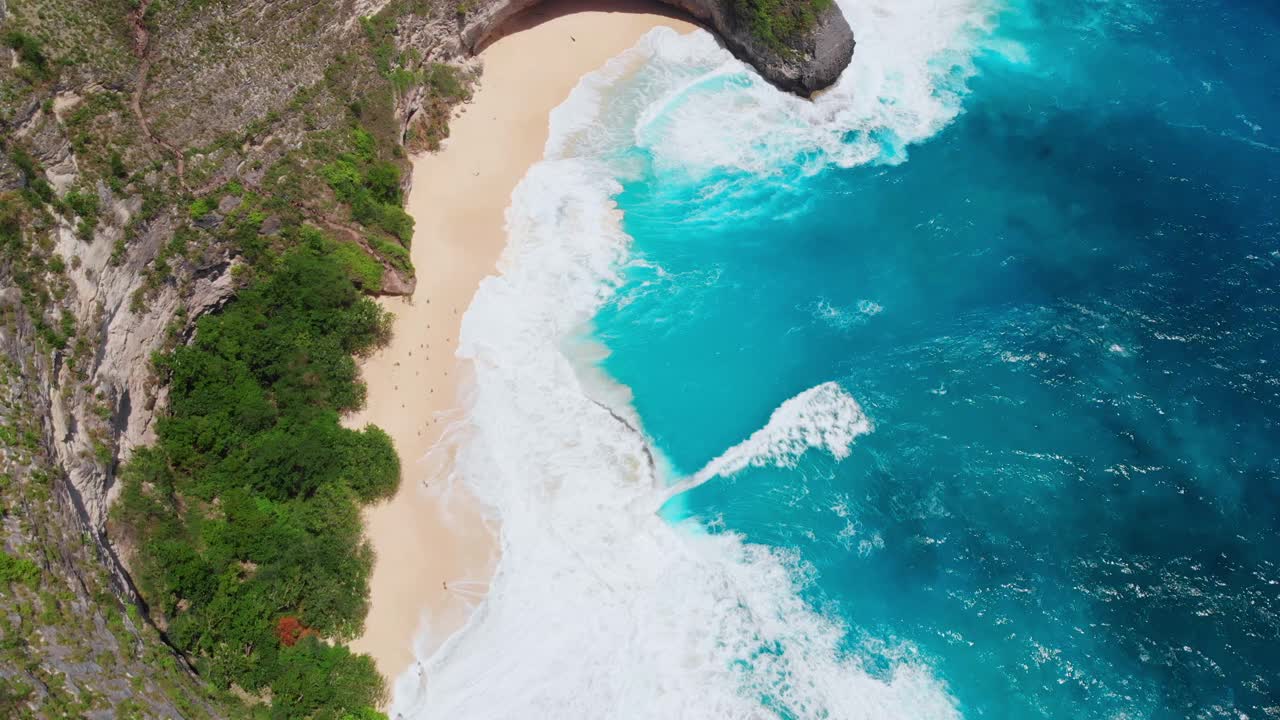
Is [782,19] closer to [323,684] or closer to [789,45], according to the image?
[789,45]

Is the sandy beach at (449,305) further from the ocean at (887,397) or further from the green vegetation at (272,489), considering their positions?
the ocean at (887,397)

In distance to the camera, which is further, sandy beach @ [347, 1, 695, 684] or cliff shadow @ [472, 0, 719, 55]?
cliff shadow @ [472, 0, 719, 55]

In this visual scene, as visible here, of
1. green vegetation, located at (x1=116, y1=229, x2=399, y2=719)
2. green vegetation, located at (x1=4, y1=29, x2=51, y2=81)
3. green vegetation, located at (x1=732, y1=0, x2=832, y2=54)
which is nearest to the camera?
green vegetation, located at (x1=116, y1=229, x2=399, y2=719)

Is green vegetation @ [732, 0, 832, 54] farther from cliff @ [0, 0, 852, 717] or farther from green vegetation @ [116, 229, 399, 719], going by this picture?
green vegetation @ [116, 229, 399, 719]

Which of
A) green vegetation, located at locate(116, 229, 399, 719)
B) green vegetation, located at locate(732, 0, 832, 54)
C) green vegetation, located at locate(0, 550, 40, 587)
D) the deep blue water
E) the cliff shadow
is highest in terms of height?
the cliff shadow

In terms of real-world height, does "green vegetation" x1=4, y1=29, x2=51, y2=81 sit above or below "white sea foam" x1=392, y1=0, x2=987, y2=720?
above

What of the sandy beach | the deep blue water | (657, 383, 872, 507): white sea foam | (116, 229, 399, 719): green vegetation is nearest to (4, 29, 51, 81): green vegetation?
(116, 229, 399, 719): green vegetation

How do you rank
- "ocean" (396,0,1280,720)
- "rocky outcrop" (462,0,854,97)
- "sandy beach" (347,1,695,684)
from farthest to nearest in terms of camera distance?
"rocky outcrop" (462,0,854,97)
"sandy beach" (347,1,695,684)
"ocean" (396,0,1280,720)

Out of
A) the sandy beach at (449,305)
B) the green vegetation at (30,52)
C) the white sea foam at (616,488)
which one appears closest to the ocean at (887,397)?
the white sea foam at (616,488)
